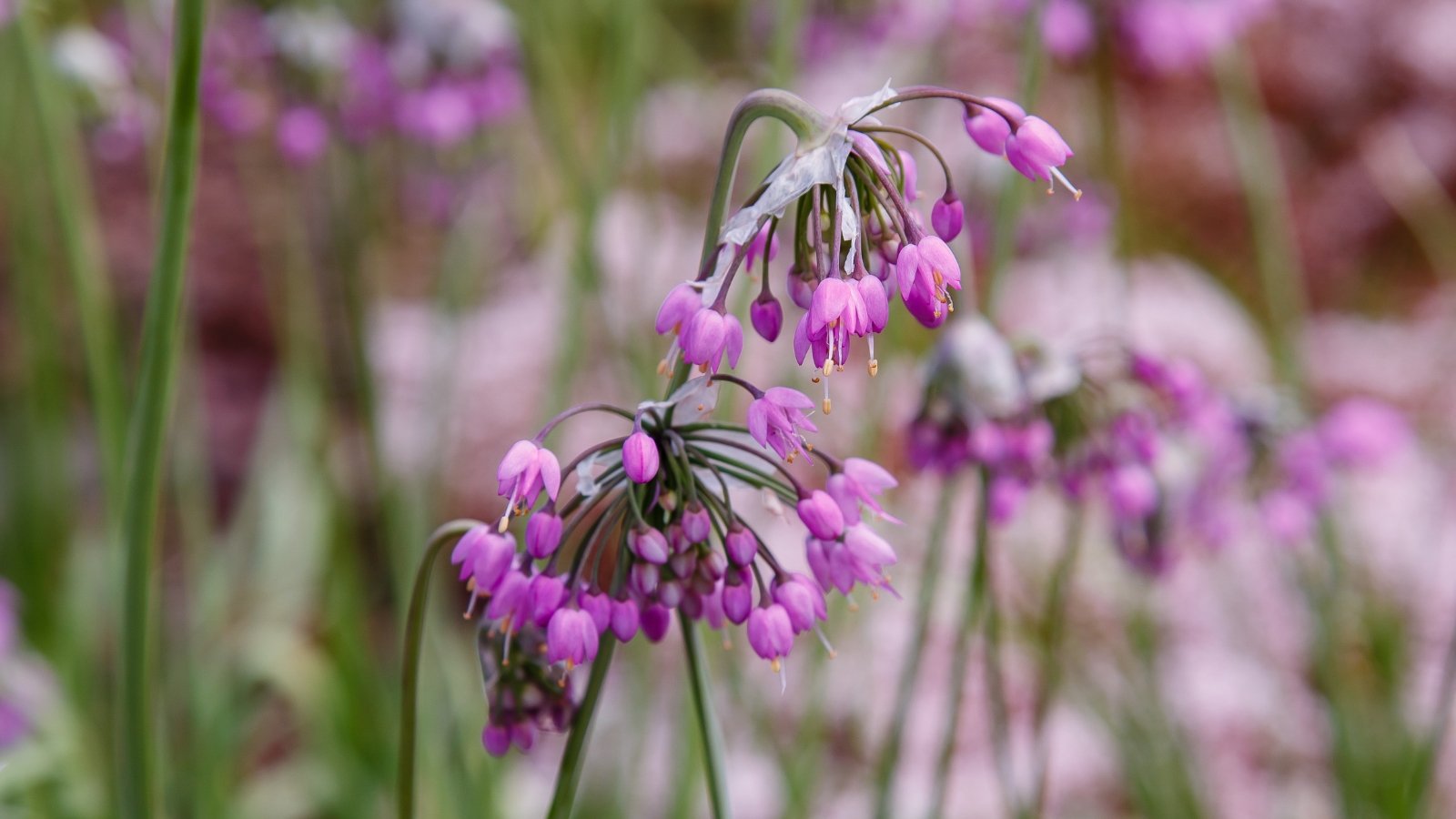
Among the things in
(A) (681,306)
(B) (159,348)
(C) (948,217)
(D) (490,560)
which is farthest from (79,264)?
(C) (948,217)

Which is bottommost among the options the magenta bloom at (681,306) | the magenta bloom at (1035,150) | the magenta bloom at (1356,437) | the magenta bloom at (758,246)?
the magenta bloom at (681,306)

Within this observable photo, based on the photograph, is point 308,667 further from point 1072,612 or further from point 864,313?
point 864,313

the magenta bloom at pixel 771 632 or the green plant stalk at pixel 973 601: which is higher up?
the green plant stalk at pixel 973 601

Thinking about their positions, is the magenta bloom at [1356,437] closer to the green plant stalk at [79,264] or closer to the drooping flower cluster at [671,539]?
the drooping flower cluster at [671,539]

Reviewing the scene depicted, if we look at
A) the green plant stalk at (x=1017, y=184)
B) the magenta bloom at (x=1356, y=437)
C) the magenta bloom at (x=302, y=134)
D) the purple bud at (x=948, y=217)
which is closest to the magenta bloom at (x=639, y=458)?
the purple bud at (x=948, y=217)

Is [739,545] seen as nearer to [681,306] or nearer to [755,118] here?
[681,306]

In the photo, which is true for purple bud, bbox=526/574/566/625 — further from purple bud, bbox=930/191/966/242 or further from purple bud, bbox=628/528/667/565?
purple bud, bbox=930/191/966/242
